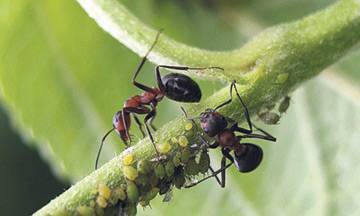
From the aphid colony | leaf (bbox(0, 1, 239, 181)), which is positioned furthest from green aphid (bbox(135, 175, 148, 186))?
leaf (bbox(0, 1, 239, 181))

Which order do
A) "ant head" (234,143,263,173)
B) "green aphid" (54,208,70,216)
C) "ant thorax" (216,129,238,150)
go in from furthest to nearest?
"ant head" (234,143,263,173)
"ant thorax" (216,129,238,150)
"green aphid" (54,208,70,216)

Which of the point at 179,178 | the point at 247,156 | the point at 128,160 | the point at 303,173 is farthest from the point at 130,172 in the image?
the point at 303,173

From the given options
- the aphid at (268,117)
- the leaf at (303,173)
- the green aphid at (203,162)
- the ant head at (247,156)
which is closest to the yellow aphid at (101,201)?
the green aphid at (203,162)

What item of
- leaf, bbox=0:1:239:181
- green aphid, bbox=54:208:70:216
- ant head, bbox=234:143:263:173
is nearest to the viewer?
green aphid, bbox=54:208:70:216

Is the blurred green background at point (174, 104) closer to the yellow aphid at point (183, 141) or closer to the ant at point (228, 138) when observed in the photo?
the ant at point (228, 138)

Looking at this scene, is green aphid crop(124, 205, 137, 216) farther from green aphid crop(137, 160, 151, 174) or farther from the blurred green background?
the blurred green background

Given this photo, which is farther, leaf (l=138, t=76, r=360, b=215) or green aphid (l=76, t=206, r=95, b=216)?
leaf (l=138, t=76, r=360, b=215)

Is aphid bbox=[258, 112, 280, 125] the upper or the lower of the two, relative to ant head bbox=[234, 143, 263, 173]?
lower

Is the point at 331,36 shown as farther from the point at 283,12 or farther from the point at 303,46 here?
the point at 283,12

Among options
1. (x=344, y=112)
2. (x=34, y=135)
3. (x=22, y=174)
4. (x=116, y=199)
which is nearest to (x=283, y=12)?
(x=344, y=112)

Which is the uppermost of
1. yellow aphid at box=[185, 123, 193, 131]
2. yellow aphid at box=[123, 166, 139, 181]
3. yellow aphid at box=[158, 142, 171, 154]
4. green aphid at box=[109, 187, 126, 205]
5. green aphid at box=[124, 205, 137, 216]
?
yellow aphid at box=[185, 123, 193, 131]
